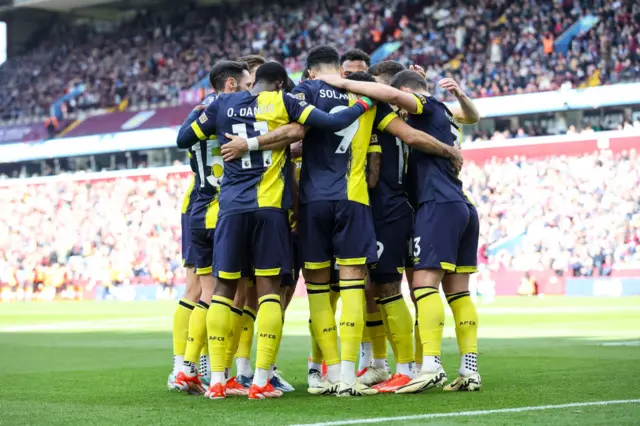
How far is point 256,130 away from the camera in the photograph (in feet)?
25.3

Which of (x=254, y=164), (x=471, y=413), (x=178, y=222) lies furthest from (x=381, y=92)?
(x=178, y=222)

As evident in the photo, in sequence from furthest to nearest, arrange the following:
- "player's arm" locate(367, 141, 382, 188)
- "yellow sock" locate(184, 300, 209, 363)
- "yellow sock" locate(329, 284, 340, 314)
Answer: "yellow sock" locate(329, 284, 340, 314) < "yellow sock" locate(184, 300, 209, 363) < "player's arm" locate(367, 141, 382, 188)

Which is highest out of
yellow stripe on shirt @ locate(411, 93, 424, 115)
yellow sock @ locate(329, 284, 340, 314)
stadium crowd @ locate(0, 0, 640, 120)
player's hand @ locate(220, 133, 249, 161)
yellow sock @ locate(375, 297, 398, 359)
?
stadium crowd @ locate(0, 0, 640, 120)

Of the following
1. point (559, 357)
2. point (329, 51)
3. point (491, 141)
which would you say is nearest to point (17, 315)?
point (491, 141)

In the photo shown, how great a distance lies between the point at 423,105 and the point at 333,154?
2.59ft

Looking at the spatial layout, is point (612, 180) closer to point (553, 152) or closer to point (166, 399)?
point (553, 152)

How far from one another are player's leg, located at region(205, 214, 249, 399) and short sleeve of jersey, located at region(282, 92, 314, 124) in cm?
80

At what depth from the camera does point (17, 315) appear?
2655 cm

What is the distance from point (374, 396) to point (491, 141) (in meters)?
25.8

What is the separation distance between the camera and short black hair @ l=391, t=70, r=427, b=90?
805cm

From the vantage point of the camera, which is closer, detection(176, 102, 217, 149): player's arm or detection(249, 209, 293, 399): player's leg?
detection(249, 209, 293, 399): player's leg

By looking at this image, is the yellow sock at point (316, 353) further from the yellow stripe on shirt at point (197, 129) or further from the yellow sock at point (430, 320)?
the yellow stripe on shirt at point (197, 129)

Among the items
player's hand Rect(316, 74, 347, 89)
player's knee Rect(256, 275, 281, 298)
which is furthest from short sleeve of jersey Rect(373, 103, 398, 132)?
player's knee Rect(256, 275, 281, 298)

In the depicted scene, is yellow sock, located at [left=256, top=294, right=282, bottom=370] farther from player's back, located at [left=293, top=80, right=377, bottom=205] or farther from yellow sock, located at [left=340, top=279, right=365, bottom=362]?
player's back, located at [left=293, top=80, right=377, bottom=205]
